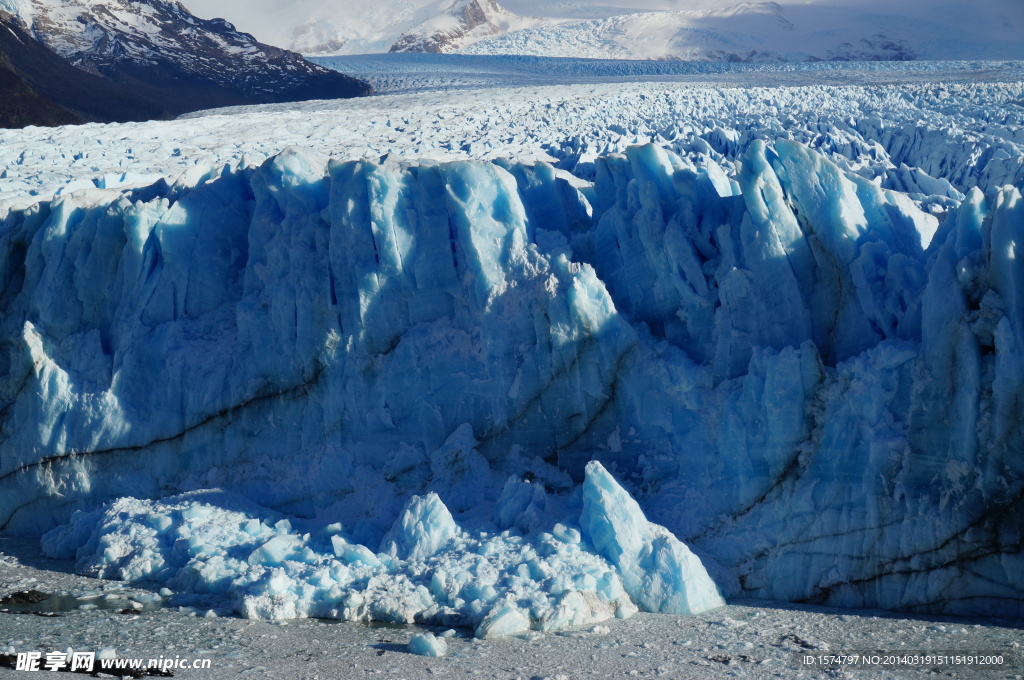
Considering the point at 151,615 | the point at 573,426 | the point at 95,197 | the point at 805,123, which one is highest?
the point at 805,123

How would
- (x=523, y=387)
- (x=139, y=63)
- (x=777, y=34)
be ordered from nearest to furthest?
(x=523, y=387)
(x=139, y=63)
(x=777, y=34)

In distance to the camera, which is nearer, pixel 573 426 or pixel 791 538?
pixel 791 538

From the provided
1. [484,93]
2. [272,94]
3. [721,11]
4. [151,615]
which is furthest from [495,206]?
[721,11]

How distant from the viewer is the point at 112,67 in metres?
26.5

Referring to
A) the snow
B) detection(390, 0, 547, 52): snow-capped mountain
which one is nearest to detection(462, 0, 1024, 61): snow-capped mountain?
detection(390, 0, 547, 52): snow-capped mountain

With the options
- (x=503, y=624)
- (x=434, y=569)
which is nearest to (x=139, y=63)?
(x=434, y=569)

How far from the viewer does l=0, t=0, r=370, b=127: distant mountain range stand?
2153 cm

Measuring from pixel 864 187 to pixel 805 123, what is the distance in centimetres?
518

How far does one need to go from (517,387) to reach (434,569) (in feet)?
4.87

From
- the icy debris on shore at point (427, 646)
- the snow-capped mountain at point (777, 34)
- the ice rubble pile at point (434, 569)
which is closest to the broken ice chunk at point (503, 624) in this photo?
the ice rubble pile at point (434, 569)

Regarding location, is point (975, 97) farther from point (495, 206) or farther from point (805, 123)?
point (495, 206)

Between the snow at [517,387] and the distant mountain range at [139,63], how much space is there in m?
14.4

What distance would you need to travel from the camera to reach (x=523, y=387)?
6.24 meters

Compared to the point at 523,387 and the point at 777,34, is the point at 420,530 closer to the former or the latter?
the point at 523,387
